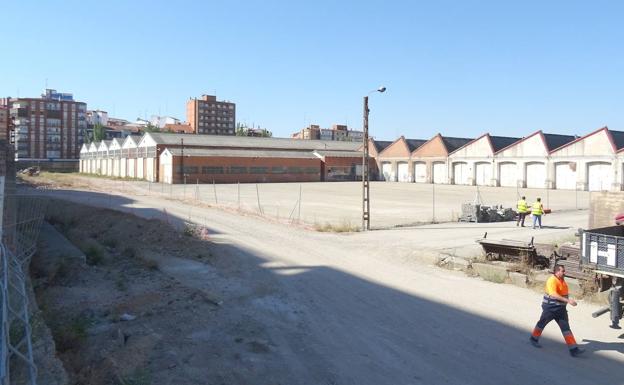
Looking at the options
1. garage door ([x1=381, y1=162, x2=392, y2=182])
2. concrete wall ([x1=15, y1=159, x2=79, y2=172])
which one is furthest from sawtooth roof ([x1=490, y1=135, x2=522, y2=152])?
concrete wall ([x1=15, y1=159, x2=79, y2=172])

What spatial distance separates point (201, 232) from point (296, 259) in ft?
18.6

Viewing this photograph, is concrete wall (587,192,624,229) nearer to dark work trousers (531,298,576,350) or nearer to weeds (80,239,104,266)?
dark work trousers (531,298,576,350)

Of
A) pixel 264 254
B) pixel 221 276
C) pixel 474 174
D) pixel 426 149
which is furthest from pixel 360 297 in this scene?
pixel 426 149

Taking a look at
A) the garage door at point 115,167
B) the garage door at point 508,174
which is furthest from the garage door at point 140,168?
the garage door at point 508,174

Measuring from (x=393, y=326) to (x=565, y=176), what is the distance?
60680 mm

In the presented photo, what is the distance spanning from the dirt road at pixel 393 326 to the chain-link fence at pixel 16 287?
2.74m

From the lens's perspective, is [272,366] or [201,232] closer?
[272,366]

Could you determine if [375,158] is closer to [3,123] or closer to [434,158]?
[434,158]

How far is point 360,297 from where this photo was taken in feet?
36.5

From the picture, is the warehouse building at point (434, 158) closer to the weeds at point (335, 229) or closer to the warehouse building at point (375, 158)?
the warehouse building at point (375, 158)

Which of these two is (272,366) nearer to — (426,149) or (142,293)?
(142,293)

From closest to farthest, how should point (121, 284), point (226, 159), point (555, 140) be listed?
point (121, 284), point (555, 140), point (226, 159)

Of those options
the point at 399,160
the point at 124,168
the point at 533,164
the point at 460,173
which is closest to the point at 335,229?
the point at 533,164

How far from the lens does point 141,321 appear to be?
896 cm
